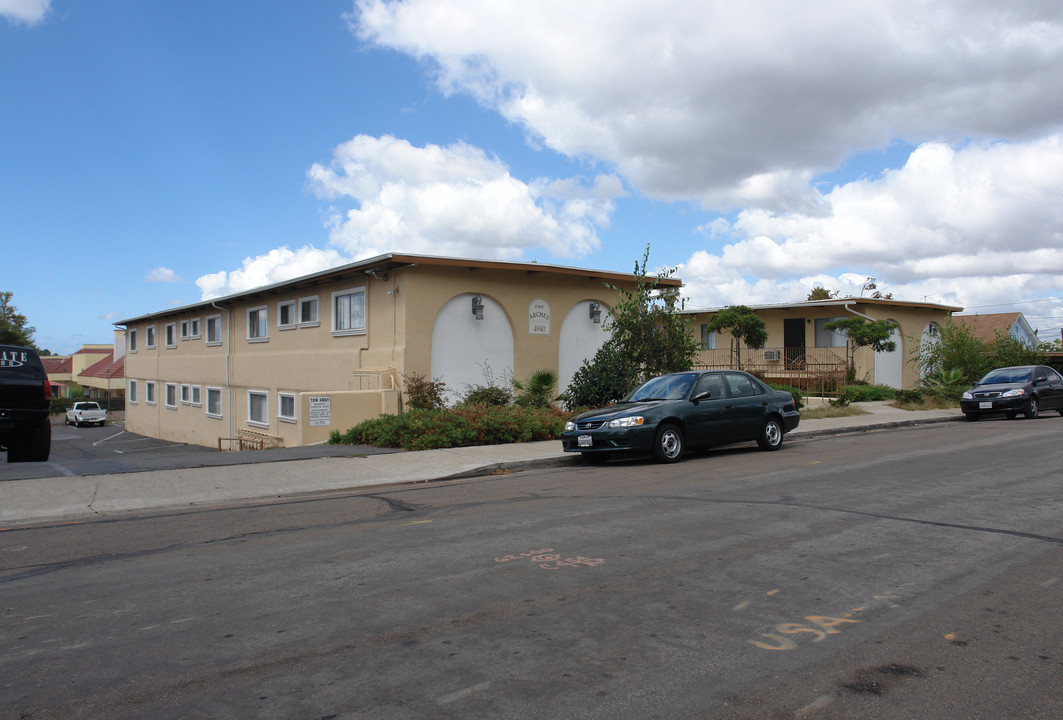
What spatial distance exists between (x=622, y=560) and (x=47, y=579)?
4343 mm

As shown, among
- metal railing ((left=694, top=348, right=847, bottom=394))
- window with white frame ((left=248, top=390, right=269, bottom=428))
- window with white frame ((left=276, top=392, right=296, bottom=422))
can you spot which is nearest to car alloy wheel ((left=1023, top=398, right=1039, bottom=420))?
metal railing ((left=694, top=348, right=847, bottom=394))

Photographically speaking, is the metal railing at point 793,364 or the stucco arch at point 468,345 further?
the metal railing at point 793,364

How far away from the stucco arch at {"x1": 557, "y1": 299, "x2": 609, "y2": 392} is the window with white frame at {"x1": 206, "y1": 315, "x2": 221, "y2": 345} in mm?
15704

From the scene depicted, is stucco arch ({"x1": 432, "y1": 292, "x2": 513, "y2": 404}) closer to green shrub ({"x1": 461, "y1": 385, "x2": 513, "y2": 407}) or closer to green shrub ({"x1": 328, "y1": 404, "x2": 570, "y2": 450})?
green shrub ({"x1": 461, "y1": 385, "x2": 513, "y2": 407})

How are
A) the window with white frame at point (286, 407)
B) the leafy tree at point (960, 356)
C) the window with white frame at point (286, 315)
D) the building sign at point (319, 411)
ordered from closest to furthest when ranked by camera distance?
the building sign at point (319, 411) < the window with white frame at point (286, 407) < the window with white frame at point (286, 315) < the leafy tree at point (960, 356)

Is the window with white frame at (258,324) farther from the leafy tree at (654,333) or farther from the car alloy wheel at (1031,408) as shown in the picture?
the car alloy wheel at (1031,408)

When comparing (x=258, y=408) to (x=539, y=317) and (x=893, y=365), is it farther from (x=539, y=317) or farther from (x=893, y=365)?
(x=893, y=365)

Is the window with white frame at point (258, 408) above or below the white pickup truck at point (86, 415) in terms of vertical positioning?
above

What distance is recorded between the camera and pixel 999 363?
1160 inches

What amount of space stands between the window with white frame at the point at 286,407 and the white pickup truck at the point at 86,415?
36.2 meters

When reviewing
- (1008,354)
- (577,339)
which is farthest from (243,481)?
(1008,354)

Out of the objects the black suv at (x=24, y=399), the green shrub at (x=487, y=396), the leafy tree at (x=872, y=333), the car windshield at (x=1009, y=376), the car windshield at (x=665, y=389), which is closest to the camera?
the black suv at (x=24, y=399)

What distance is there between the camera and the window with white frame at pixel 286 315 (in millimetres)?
24359

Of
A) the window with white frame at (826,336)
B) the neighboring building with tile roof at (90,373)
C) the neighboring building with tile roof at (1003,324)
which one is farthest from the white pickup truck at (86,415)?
the neighboring building with tile roof at (1003,324)
